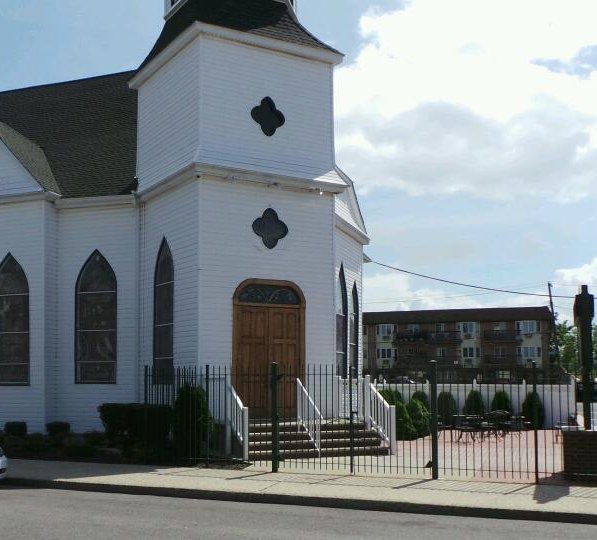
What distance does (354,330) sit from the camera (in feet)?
82.1

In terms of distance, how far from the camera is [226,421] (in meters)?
18.3

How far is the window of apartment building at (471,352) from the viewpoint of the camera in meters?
87.8

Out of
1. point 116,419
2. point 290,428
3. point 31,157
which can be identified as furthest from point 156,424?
point 31,157

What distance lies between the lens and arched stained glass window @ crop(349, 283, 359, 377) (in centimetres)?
2450

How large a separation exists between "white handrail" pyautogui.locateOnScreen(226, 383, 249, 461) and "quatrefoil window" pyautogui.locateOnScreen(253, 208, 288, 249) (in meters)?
3.54

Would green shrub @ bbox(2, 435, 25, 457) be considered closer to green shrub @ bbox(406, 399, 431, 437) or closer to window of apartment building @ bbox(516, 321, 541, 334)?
green shrub @ bbox(406, 399, 431, 437)

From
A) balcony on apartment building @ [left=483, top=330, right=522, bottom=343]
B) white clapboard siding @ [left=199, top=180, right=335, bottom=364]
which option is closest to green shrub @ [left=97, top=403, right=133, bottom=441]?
white clapboard siding @ [left=199, top=180, right=335, bottom=364]

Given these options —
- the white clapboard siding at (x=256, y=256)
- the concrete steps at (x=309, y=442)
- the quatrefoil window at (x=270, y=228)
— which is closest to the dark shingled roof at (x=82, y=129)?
the white clapboard siding at (x=256, y=256)

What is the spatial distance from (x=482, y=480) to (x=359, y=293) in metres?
11.1

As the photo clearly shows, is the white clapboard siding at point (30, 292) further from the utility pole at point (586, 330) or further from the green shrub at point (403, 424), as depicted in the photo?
the utility pole at point (586, 330)

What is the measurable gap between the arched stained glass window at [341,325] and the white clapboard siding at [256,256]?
2.05 m

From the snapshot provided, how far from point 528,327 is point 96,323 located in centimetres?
6957

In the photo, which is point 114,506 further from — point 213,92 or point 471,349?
point 471,349

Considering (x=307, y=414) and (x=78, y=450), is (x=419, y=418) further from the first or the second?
(x=78, y=450)
